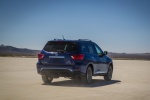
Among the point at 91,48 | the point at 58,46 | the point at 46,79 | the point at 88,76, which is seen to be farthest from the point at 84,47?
the point at 46,79

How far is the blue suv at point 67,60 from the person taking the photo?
45.6 feet

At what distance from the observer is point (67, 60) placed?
13.9m

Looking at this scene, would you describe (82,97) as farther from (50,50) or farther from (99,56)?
(99,56)

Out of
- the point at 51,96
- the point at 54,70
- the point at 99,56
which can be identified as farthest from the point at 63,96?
the point at 99,56

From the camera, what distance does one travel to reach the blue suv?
547 inches

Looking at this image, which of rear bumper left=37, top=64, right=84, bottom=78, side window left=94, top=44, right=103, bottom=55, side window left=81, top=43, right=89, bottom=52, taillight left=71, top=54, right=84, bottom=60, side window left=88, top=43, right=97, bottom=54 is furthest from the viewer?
side window left=94, top=44, right=103, bottom=55

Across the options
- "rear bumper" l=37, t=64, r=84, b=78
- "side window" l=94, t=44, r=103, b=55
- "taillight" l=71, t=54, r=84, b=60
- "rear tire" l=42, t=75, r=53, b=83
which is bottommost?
"rear tire" l=42, t=75, r=53, b=83

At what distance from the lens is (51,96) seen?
10453 mm

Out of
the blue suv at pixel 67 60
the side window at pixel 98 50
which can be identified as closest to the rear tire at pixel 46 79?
the blue suv at pixel 67 60

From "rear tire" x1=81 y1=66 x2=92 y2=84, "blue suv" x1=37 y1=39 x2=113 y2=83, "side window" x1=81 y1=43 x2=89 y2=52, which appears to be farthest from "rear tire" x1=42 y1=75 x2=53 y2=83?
"side window" x1=81 y1=43 x2=89 y2=52

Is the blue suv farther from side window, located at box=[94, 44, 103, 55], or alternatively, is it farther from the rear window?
side window, located at box=[94, 44, 103, 55]

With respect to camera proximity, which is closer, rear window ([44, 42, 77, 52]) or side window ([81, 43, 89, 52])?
rear window ([44, 42, 77, 52])

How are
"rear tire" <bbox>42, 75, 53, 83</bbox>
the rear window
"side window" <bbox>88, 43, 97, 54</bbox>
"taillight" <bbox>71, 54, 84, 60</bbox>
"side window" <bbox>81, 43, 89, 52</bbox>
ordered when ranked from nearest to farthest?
"taillight" <bbox>71, 54, 84, 60</bbox> < the rear window < "side window" <bbox>81, 43, 89, 52</bbox> < "rear tire" <bbox>42, 75, 53, 83</bbox> < "side window" <bbox>88, 43, 97, 54</bbox>

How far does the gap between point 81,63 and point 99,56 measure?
83.7 inches
